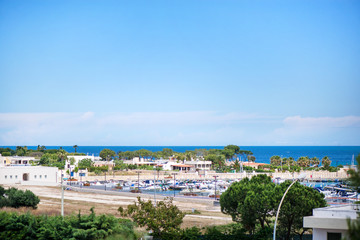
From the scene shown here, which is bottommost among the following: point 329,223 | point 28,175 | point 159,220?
point 28,175

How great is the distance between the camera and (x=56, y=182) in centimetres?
9000

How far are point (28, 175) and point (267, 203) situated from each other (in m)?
68.1

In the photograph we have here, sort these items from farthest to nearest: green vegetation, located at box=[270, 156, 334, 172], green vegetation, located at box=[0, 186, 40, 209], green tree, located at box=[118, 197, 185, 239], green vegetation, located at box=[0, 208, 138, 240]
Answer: green vegetation, located at box=[270, 156, 334, 172] → green vegetation, located at box=[0, 186, 40, 209] → green tree, located at box=[118, 197, 185, 239] → green vegetation, located at box=[0, 208, 138, 240]

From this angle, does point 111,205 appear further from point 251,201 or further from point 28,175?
point 28,175

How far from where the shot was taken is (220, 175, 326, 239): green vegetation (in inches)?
1161

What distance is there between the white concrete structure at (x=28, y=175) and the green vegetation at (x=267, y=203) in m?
61.2

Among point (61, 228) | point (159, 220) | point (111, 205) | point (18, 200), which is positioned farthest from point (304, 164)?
point (61, 228)

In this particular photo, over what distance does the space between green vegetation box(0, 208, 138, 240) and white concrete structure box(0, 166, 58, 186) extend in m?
60.4

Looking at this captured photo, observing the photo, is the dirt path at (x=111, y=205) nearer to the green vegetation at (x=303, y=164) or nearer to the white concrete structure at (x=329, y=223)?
the white concrete structure at (x=329, y=223)

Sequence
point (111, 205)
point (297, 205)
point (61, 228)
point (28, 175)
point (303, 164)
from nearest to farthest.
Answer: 1. point (61, 228)
2. point (297, 205)
3. point (111, 205)
4. point (28, 175)
5. point (303, 164)

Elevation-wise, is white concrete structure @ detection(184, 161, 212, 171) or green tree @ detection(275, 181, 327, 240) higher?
green tree @ detection(275, 181, 327, 240)

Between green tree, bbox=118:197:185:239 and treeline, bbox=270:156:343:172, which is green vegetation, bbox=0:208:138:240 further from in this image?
treeline, bbox=270:156:343:172

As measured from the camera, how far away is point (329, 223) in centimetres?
2095

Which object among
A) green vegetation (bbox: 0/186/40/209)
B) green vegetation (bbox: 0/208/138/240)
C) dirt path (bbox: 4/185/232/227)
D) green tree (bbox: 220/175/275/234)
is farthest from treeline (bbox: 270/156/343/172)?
green vegetation (bbox: 0/208/138/240)
